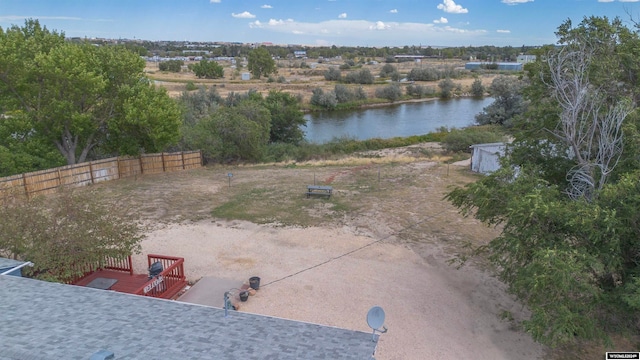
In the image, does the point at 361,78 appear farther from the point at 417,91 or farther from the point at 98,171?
→ the point at 98,171

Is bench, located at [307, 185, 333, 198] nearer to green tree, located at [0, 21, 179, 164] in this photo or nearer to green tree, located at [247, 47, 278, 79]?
green tree, located at [0, 21, 179, 164]

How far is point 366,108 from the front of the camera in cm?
6234

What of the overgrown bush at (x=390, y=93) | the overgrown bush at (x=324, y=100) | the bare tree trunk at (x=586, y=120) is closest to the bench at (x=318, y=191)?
the bare tree trunk at (x=586, y=120)

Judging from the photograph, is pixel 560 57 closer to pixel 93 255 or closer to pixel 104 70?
pixel 93 255

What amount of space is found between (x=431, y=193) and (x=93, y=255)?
14.1 m

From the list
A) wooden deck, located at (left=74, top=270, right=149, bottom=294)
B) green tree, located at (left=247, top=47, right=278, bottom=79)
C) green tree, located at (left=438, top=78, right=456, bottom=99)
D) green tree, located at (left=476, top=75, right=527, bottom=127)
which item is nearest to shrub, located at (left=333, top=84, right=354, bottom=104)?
green tree, located at (left=438, top=78, right=456, bottom=99)

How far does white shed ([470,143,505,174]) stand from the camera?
73.6ft

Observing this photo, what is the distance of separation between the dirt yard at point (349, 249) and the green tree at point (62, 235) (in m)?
1.85

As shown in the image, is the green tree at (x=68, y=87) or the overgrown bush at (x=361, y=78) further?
the overgrown bush at (x=361, y=78)

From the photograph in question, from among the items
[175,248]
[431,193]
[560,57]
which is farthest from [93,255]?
[431,193]

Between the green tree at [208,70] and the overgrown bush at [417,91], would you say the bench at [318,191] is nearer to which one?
the overgrown bush at [417,91]

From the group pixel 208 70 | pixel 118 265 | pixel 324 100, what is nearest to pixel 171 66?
pixel 208 70

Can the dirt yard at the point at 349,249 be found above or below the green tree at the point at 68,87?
below

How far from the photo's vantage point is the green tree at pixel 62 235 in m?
9.89
